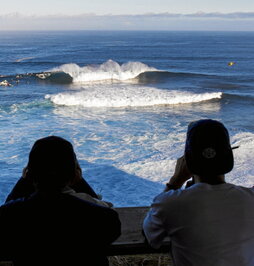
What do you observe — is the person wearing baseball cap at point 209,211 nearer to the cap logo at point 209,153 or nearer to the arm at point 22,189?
the cap logo at point 209,153

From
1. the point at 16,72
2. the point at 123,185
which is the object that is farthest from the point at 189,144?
the point at 16,72

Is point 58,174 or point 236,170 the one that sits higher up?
point 58,174

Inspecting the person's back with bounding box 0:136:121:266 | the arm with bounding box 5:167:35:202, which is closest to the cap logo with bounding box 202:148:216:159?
the person's back with bounding box 0:136:121:266

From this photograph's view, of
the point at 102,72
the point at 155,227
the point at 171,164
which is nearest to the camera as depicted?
the point at 155,227

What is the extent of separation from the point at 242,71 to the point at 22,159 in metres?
17.2

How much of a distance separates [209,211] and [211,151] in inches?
7.4

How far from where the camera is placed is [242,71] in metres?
20.8

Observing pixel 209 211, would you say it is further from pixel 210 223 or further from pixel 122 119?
pixel 122 119

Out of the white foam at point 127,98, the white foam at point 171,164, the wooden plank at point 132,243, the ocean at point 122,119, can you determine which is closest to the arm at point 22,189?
the wooden plank at point 132,243

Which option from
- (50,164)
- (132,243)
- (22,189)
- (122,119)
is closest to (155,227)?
(132,243)

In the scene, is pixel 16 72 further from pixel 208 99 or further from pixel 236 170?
pixel 236 170

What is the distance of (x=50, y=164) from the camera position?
45.4 inches

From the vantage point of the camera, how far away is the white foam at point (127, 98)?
1132 cm

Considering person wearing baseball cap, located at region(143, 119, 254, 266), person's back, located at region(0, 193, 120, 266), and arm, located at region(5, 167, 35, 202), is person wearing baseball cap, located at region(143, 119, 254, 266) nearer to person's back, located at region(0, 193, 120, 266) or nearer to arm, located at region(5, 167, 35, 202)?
person's back, located at region(0, 193, 120, 266)
